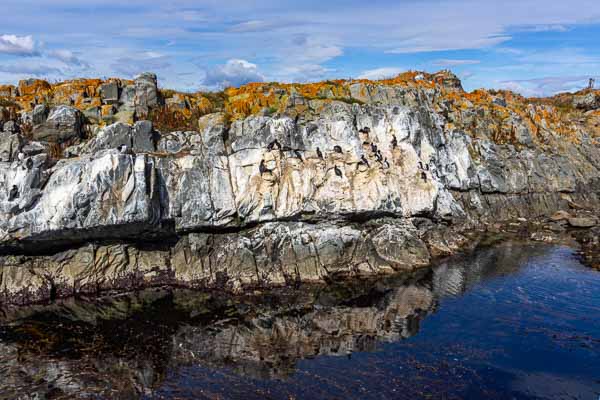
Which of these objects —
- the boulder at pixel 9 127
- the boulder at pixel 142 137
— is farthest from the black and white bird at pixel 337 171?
the boulder at pixel 9 127

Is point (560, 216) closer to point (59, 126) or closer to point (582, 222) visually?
point (582, 222)

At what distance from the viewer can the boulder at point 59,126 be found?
3688 centimetres

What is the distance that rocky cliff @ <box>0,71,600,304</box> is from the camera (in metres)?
33.2

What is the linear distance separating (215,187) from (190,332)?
13.0 meters

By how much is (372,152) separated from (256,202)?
1254 centimetres

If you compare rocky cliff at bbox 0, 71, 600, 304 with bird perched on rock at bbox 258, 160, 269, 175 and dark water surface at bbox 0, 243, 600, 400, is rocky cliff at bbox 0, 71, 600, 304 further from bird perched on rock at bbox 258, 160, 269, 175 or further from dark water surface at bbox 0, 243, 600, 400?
dark water surface at bbox 0, 243, 600, 400

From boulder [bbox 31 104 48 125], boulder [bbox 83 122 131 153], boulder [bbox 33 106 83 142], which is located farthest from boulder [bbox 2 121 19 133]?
boulder [bbox 83 122 131 153]

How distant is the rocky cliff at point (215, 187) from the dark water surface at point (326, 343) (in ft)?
9.47

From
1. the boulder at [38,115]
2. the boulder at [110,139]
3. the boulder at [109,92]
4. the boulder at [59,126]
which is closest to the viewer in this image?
the boulder at [110,139]

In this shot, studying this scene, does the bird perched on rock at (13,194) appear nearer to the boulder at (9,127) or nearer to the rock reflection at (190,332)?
the boulder at (9,127)

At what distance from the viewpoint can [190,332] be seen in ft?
92.6

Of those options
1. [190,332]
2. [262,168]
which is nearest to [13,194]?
[190,332]

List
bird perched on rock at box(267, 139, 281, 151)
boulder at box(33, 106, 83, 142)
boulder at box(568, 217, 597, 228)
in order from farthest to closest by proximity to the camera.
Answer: boulder at box(568, 217, 597, 228)
bird perched on rock at box(267, 139, 281, 151)
boulder at box(33, 106, 83, 142)

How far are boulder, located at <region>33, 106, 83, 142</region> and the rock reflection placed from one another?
13236mm
